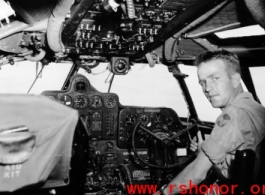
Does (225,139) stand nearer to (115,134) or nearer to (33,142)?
(33,142)

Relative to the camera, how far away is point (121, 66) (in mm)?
3684

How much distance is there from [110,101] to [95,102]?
23 centimetres

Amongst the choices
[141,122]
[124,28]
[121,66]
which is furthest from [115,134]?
[124,28]

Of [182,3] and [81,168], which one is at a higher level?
[182,3]

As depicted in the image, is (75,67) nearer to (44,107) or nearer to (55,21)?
(55,21)

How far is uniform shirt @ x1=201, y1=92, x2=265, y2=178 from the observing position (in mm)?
1387

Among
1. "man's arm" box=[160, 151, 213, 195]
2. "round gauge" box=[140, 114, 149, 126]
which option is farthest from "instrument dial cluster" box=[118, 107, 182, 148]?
"man's arm" box=[160, 151, 213, 195]

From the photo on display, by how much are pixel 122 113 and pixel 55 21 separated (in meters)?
2.07

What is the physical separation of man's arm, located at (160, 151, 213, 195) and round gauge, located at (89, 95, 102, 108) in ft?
8.17

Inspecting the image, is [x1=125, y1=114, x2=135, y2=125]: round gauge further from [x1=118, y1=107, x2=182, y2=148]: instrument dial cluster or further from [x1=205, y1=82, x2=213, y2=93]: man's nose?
[x1=205, y1=82, x2=213, y2=93]: man's nose

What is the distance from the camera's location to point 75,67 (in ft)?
13.4

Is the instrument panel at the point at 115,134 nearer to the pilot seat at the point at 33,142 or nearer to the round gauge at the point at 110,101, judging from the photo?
the round gauge at the point at 110,101

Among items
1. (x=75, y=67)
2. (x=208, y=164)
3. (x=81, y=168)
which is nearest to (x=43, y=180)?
(x=208, y=164)

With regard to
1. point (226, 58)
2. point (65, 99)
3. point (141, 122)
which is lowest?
point (141, 122)
